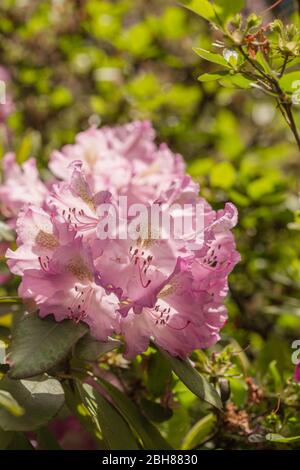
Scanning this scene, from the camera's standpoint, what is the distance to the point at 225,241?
2.83 feet

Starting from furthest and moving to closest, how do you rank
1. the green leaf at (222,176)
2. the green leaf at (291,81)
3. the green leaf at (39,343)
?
the green leaf at (222,176) → the green leaf at (291,81) → the green leaf at (39,343)

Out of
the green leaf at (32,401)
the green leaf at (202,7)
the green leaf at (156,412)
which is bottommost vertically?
the green leaf at (156,412)

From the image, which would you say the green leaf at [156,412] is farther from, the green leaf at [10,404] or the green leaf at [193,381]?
the green leaf at [10,404]

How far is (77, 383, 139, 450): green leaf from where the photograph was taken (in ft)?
2.68

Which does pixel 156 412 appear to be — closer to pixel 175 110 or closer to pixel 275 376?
pixel 275 376

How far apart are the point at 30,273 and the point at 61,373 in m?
0.13

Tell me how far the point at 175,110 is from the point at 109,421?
4.67 ft

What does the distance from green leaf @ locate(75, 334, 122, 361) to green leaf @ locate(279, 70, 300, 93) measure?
35cm

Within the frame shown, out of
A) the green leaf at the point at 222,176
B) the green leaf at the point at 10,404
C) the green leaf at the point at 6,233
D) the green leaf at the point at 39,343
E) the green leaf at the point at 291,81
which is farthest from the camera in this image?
the green leaf at the point at 222,176

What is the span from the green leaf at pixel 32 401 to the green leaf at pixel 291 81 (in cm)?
43

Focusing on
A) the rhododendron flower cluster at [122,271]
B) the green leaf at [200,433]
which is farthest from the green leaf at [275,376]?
the rhododendron flower cluster at [122,271]

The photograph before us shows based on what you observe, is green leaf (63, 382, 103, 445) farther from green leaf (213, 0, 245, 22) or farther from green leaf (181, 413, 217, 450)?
green leaf (213, 0, 245, 22)

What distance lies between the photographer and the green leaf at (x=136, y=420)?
888 mm

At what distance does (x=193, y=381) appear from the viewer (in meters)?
0.81
